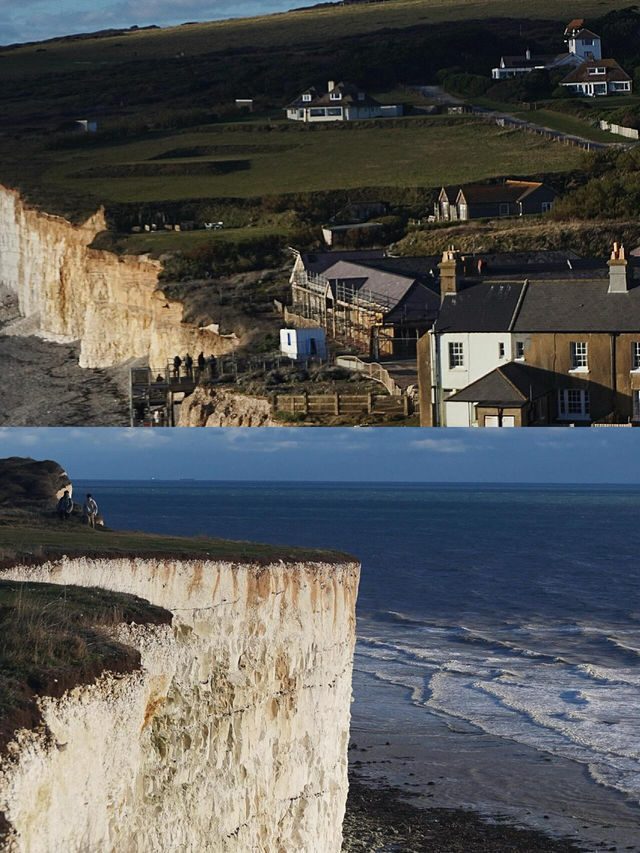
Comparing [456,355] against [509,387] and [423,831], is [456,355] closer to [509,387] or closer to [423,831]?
[509,387]

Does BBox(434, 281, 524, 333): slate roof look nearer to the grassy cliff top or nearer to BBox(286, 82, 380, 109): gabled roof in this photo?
BBox(286, 82, 380, 109): gabled roof

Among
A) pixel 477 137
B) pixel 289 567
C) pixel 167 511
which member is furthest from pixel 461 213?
pixel 167 511

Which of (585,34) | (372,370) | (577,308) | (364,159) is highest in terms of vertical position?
(585,34)

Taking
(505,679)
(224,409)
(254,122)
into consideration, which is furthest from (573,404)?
(505,679)

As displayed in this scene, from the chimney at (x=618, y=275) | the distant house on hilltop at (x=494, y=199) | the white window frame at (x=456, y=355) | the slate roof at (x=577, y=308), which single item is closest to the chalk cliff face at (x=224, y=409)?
the white window frame at (x=456, y=355)

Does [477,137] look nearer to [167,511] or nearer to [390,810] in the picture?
[390,810]

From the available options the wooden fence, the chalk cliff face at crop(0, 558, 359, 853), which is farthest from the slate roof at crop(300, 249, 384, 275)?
the chalk cliff face at crop(0, 558, 359, 853)

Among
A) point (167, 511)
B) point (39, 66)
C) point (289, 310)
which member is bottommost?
point (167, 511)
